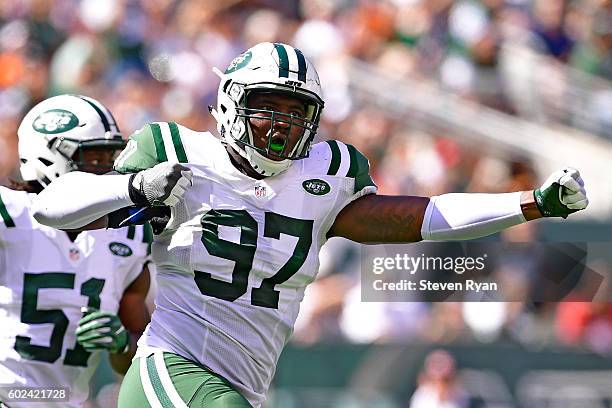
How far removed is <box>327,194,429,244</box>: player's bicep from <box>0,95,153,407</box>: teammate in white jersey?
1.04 metres

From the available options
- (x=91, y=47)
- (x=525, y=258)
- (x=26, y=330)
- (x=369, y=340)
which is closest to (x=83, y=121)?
(x=26, y=330)

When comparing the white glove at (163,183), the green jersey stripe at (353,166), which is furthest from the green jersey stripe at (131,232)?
the white glove at (163,183)

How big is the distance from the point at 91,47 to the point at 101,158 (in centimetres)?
533

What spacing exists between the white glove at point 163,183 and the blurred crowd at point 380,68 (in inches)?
158

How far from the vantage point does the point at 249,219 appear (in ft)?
11.5

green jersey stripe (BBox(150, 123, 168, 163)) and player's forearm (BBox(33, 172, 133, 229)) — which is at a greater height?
green jersey stripe (BBox(150, 123, 168, 163))

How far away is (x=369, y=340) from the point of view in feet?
23.3

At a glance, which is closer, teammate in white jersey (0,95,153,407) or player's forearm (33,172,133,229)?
player's forearm (33,172,133,229)

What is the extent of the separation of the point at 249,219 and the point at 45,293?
1.15 metres

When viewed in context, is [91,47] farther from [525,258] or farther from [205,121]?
[525,258]

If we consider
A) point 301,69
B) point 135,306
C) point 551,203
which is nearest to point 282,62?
point 301,69

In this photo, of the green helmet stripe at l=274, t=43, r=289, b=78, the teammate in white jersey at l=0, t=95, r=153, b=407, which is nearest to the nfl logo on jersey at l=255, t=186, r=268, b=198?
the green helmet stripe at l=274, t=43, r=289, b=78

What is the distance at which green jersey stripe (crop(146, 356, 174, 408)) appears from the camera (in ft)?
10.9

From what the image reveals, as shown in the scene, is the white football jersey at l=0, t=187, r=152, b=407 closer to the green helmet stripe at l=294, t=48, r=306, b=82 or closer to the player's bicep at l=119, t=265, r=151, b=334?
the player's bicep at l=119, t=265, r=151, b=334
